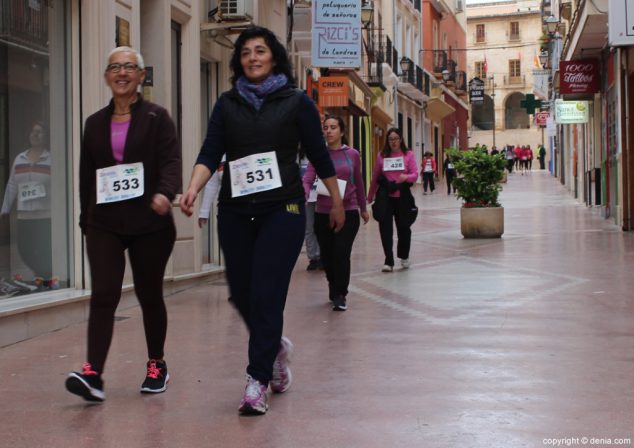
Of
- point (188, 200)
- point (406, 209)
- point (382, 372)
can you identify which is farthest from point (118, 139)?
point (406, 209)

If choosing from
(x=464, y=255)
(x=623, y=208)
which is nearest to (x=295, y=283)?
(x=464, y=255)

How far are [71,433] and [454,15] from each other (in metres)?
59.8

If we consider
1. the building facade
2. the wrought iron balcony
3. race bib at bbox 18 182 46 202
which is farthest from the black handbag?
the building facade

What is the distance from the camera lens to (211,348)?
752 cm

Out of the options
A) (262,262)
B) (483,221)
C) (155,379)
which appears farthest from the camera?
(483,221)

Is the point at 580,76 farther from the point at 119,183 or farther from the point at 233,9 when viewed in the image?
the point at 119,183

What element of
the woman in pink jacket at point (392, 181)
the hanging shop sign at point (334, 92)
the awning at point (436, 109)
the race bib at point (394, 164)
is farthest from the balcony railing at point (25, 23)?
the awning at point (436, 109)

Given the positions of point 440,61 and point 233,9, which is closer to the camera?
point 233,9

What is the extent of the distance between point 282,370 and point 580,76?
19.1 m

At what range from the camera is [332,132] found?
10.1 metres

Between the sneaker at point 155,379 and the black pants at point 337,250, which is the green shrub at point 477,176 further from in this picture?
the sneaker at point 155,379

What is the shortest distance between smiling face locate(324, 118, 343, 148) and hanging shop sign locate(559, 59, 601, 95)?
14.5 metres

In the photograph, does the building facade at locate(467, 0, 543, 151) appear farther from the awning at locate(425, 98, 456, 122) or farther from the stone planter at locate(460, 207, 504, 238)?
the stone planter at locate(460, 207, 504, 238)

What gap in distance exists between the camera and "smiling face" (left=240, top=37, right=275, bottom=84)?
5637mm
